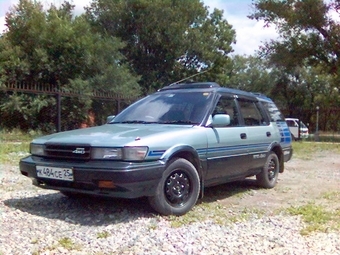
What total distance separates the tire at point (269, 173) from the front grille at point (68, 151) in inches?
131

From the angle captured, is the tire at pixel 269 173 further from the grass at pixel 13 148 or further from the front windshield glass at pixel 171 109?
the grass at pixel 13 148

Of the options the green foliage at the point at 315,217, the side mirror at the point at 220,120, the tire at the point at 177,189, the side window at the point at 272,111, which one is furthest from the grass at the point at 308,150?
the tire at the point at 177,189

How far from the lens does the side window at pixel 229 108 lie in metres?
6.07

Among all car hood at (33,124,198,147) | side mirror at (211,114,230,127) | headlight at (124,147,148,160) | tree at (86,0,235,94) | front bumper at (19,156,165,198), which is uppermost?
tree at (86,0,235,94)

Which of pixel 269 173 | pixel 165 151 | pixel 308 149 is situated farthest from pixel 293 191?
Answer: pixel 308 149

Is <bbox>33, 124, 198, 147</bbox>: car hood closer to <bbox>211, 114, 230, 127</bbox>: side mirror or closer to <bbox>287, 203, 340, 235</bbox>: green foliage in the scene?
<bbox>211, 114, 230, 127</bbox>: side mirror

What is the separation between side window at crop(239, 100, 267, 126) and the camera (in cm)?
666

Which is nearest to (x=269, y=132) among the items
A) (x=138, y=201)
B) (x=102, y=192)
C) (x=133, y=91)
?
(x=138, y=201)

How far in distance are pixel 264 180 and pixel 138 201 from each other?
2426 mm

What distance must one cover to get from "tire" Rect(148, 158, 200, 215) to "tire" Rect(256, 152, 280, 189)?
2064 mm

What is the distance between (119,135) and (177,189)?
3.09 ft

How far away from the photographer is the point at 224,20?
37.0 meters

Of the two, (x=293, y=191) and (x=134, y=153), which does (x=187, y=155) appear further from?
→ (x=293, y=191)

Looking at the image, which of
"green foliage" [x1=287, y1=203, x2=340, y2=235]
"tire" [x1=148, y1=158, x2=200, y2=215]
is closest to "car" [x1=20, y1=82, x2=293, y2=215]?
"tire" [x1=148, y1=158, x2=200, y2=215]
